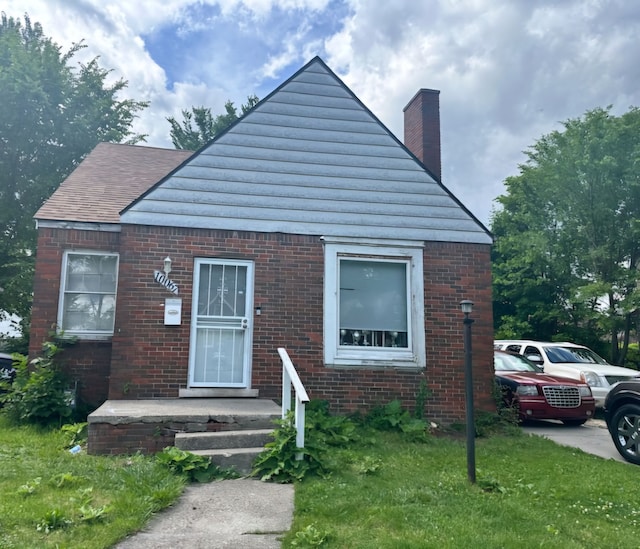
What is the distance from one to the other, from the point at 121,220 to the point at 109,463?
3.91m

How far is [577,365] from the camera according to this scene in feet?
43.3

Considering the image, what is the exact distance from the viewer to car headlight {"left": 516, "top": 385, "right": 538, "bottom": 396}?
10391 millimetres

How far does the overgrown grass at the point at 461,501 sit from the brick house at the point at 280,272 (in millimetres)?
1947

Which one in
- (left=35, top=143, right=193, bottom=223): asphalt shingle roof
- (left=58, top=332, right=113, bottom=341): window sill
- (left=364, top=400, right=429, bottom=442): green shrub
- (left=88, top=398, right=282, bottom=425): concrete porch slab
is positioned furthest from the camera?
(left=35, top=143, right=193, bottom=223): asphalt shingle roof

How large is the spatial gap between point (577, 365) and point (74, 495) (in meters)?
12.1

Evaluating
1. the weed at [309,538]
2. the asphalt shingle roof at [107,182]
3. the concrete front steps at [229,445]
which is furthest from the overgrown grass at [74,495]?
the asphalt shingle roof at [107,182]

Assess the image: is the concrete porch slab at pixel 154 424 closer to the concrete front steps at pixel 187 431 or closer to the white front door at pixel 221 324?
the concrete front steps at pixel 187 431

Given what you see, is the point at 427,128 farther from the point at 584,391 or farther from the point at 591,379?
the point at 591,379

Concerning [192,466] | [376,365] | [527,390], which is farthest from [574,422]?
[192,466]

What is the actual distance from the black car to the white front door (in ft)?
17.8

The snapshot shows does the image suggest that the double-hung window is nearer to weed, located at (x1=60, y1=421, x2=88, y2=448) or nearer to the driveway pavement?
weed, located at (x1=60, y1=421, x2=88, y2=448)

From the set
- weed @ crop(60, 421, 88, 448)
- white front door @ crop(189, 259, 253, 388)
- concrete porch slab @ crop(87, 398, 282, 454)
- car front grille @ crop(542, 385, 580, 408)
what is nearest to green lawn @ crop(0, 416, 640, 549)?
weed @ crop(60, 421, 88, 448)

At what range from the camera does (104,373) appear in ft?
28.6

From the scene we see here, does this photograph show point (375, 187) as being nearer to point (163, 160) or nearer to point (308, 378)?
point (308, 378)
